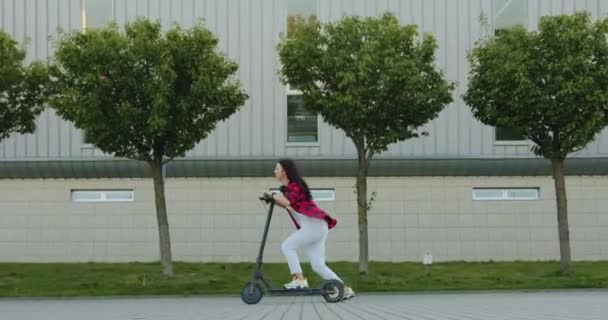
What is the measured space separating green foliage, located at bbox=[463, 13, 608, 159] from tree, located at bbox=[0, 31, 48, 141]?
10.1m

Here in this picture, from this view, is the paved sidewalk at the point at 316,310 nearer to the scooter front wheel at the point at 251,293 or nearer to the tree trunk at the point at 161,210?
the scooter front wheel at the point at 251,293

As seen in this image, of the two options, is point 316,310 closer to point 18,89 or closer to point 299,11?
point 18,89

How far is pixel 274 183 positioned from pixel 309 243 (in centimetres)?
1555

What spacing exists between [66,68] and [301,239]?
10674 mm

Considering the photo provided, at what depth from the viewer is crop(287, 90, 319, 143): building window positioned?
26000 millimetres

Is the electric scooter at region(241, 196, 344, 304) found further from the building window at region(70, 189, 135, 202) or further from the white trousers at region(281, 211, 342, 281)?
the building window at region(70, 189, 135, 202)

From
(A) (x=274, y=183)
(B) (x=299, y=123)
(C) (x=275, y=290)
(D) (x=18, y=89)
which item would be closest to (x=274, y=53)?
(B) (x=299, y=123)

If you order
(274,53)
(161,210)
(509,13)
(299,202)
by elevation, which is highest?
(509,13)

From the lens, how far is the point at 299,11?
2611cm

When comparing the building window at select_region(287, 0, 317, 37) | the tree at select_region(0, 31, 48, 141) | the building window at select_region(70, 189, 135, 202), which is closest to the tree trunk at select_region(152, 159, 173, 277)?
the tree at select_region(0, 31, 48, 141)

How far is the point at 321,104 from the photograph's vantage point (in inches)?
773

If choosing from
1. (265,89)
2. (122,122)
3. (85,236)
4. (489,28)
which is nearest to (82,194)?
(85,236)

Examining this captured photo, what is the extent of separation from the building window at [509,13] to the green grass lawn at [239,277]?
22.9ft

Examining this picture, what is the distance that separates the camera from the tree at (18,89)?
64.2 feet
